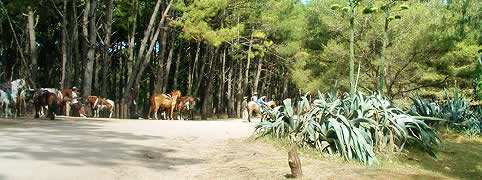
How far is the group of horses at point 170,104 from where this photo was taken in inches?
1006

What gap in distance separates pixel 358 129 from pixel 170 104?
62.0 ft

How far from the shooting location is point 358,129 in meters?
8.51

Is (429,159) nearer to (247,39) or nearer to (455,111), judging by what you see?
(455,111)

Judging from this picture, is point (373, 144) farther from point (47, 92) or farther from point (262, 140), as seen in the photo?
point (47, 92)

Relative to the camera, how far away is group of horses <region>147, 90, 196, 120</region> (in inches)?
1006

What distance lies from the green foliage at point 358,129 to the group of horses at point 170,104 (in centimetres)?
1635

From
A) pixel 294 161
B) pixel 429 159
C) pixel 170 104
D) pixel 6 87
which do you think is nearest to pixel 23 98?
pixel 6 87

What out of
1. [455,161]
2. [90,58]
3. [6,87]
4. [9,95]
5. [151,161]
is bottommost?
[455,161]

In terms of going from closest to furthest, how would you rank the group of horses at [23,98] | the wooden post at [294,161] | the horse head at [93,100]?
1. the wooden post at [294,161]
2. the group of horses at [23,98]
3. the horse head at [93,100]

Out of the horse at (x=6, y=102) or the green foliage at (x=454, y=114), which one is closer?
the green foliage at (x=454, y=114)

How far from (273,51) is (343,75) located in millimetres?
8200

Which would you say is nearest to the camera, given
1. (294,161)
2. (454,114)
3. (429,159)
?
(294,161)

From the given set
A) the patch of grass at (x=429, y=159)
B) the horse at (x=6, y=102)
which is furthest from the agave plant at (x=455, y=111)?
the horse at (x=6, y=102)

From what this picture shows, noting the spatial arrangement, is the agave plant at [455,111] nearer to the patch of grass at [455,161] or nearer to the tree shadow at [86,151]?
the patch of grass at [455,161]
